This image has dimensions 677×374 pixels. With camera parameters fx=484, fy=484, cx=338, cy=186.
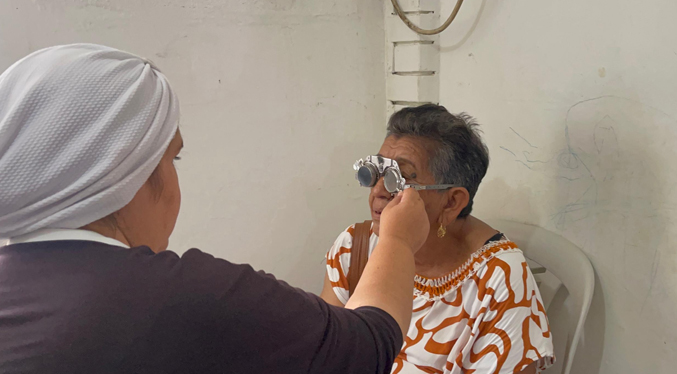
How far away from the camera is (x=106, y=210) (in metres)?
0.78

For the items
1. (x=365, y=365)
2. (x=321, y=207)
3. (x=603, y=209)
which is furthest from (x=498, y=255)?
(x=321, y=207)

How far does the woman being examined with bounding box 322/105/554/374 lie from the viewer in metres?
1.40

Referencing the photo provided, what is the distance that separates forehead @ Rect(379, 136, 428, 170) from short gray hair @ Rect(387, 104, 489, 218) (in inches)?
0.6

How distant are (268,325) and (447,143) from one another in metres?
0.96

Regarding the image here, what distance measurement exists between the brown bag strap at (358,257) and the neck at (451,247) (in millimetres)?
209

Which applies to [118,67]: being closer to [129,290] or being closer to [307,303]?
[129,290]

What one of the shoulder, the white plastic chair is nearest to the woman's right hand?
the shoulder

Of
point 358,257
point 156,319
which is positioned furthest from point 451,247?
point 156,319

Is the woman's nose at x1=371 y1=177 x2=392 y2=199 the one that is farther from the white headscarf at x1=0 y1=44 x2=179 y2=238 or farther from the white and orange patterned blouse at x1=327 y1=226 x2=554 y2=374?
the white headscarf at x1=0 y1=44 x2=179 y2=238

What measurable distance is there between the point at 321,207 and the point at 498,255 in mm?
944

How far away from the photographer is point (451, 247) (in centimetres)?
162

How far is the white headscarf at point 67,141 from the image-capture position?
2.36 ft

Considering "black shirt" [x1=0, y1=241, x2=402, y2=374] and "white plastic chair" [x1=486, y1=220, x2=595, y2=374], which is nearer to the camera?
"black shirt" [x1=0, y1=241, x2=402, y2=374]

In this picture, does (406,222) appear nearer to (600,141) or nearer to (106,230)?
(106,230)
